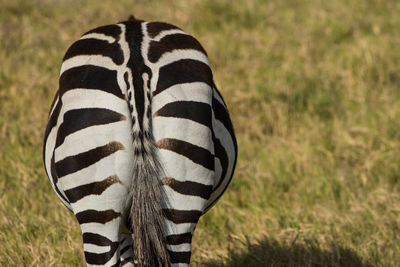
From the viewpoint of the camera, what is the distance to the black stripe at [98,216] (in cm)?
283

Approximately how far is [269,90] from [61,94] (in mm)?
4334

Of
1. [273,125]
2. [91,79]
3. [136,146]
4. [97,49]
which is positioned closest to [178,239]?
[136,146]

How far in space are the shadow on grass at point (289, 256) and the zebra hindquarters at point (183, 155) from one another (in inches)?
61.2

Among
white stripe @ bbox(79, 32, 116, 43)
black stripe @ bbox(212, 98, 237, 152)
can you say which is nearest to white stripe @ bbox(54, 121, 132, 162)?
white stripe @ bbox(79, 32, 116, 43)

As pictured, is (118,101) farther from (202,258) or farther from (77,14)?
(77,14)

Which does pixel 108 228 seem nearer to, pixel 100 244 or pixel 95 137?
pixel 100 244

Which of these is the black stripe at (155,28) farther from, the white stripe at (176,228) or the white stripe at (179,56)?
the white stripe at (176,228)

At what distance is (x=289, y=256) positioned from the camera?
448 cm

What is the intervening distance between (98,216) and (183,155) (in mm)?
449

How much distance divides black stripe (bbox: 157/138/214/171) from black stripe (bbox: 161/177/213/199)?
3.7 inches

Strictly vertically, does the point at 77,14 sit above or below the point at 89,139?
above

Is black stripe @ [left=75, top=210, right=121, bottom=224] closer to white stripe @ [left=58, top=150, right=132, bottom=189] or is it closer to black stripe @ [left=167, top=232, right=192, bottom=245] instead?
white stripe @ [left=58, top=150, right=132, bottom=189]

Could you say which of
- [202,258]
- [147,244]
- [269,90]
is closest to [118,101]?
[147,244]

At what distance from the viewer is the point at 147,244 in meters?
2.84
